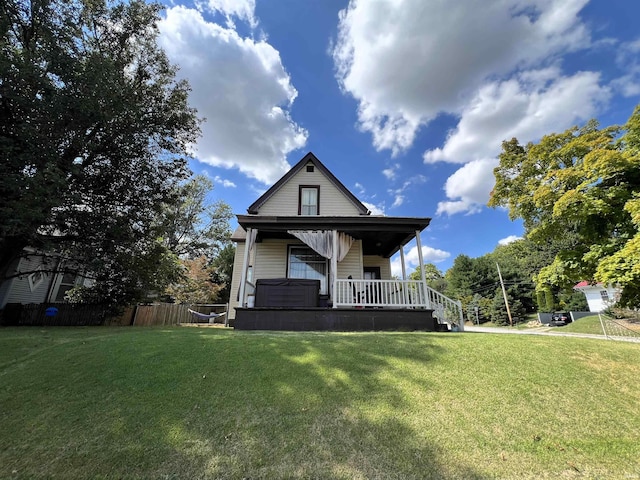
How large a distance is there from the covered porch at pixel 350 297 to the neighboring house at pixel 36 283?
8.95 metres

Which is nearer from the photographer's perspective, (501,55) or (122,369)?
(122,369)

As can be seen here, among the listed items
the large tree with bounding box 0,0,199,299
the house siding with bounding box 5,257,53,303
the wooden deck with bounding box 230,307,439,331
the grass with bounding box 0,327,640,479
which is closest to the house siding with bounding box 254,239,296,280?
the wooden deck with bounding box 230,307,439,331

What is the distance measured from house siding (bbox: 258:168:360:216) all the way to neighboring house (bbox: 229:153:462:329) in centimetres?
5

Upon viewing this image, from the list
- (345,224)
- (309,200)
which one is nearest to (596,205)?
(345,224)

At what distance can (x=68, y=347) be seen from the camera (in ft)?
18.7

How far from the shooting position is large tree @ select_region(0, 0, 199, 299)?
861 cm

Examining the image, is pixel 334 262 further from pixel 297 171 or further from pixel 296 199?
pixel 297 171

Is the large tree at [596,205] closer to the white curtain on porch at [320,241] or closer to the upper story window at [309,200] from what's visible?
the white curtain on porch at [320,241]

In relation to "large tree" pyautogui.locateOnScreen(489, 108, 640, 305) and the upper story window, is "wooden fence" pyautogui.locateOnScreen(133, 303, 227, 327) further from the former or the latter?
"large tree" pyautogui.locateOnScreen(489, 108, 640, 305)

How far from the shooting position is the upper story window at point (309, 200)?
12844mm

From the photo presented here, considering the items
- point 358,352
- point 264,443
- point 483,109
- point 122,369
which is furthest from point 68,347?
point 483,109

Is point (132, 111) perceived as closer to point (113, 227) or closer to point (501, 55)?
point (113, 227)

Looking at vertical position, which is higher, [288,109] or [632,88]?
[288,109]

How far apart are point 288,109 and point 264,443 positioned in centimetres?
1550
